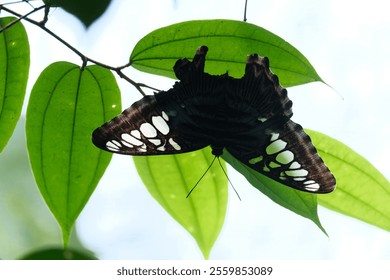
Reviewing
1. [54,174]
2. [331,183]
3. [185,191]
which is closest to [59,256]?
[54,174]

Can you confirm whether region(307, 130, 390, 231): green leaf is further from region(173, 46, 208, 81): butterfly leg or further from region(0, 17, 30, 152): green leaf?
region(0, 17, 30, 152): green leaf

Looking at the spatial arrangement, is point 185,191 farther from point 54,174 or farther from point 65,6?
point 65,6

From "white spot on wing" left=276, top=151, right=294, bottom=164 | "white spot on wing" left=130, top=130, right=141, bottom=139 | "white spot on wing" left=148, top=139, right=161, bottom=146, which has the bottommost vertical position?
"white spot on wing" left=276, top=151, right=294, bottom=164

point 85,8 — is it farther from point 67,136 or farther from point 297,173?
point 297,173

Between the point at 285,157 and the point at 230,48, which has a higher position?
the point at 230,48

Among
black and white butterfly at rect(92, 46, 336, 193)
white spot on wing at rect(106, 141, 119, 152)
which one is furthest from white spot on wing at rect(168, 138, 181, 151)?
white spot on wing at rect(106, 141, 119, 152)

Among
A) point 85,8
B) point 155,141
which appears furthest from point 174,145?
point 85,8
